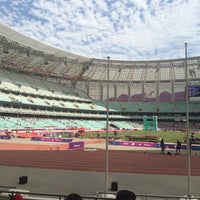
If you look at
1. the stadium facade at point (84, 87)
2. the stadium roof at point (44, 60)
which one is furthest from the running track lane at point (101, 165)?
the stadium roof at point (44, 60)

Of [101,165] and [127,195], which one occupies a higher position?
[127,195]

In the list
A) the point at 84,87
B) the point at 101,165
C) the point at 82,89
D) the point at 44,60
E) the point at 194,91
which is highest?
the point at 44,60

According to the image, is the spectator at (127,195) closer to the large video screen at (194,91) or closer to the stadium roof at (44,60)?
the large video screen at (194,91)

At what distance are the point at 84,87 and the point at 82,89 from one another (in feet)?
4.40

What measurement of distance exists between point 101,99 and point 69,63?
2970cm

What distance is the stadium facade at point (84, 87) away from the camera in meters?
82.2

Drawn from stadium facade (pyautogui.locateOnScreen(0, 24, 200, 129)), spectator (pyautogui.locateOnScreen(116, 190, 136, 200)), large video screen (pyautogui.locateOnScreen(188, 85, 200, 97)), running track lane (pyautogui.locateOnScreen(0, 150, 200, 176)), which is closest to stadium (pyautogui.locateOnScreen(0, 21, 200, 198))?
stadium facade (pyautogui.locateOnScreen(0, 24, 200, 129))

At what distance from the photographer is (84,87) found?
4764 inches

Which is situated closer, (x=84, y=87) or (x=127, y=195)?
(x=127, y=195)

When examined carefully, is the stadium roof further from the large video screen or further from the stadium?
the large video screen

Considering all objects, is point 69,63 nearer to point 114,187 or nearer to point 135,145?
point 135,145

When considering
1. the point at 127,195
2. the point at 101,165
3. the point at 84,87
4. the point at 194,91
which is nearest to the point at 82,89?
the point at 84,87

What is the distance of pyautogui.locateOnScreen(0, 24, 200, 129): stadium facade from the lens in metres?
82.2

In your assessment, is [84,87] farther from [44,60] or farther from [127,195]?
[127,195]
